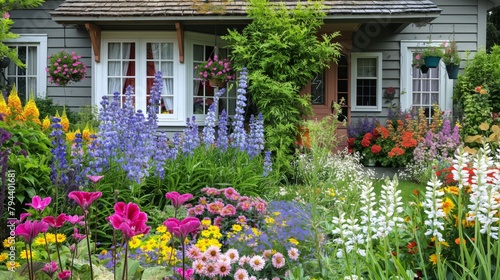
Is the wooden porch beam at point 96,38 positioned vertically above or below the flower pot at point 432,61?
above

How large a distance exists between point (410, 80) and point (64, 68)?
6.97m

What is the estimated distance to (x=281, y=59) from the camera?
30.8ft

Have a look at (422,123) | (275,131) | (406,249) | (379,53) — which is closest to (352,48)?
(379,53)

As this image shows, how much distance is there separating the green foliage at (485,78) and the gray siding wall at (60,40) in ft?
25.2

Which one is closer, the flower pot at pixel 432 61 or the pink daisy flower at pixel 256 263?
the pink daisy flower at pixel 256 263

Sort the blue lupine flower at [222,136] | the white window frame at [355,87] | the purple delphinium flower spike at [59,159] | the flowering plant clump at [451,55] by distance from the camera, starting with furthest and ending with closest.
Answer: the white window frame at [355,87] → the flowering plant clump at [451,55] → the blue lupine flower at [222,136] → the purple delphinium flower spike at [59,159]

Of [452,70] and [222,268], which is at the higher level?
[452,70]

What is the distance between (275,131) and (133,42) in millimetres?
3451

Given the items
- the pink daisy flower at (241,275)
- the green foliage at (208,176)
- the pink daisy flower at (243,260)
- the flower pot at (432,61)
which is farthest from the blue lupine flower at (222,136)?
the flower pot at (432,61)

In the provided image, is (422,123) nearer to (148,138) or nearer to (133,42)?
(133,42)

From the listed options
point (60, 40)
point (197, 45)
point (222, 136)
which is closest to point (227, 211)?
point (222, 136)

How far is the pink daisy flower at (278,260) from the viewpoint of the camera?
3.05 metres

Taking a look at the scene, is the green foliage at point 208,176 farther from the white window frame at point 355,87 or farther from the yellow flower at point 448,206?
the white window frame at point 355,87

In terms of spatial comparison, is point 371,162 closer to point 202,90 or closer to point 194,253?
point 202,90
